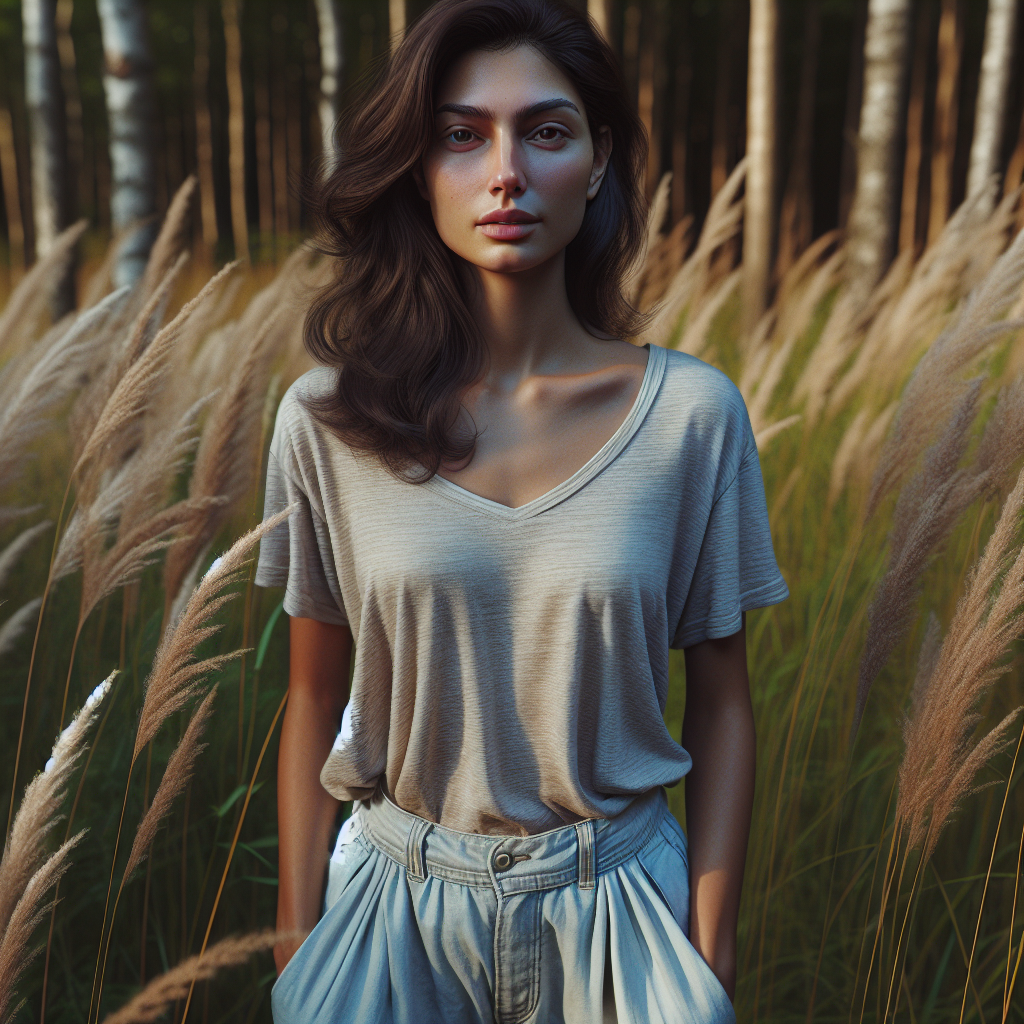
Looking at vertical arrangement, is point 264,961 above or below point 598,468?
below

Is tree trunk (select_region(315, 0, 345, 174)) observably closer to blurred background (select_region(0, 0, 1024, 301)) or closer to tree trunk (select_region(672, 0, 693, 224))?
blurred background (select_region(0, 0, 1024, 301))

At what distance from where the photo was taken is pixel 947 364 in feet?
4.54

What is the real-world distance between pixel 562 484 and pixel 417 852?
41 cm

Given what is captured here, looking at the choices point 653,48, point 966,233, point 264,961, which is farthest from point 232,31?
Result: point 264,961

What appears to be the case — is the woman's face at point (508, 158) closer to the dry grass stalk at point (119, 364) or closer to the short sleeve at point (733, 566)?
the short sleeve at point (733, 566)

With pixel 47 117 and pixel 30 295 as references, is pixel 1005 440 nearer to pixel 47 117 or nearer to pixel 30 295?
pixel 30 295

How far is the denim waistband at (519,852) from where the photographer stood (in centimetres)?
94

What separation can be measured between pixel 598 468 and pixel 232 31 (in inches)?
534

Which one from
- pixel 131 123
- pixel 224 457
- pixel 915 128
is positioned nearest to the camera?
pixel 224 457

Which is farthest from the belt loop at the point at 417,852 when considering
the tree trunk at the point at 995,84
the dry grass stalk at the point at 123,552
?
the tree trunk at the point at 995,84

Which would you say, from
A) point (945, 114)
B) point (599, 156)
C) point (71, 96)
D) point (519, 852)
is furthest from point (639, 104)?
point (519, 852)

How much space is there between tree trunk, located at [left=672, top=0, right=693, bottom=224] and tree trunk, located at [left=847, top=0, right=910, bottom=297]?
8.36 metres

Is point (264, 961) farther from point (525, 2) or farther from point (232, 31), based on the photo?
point (232, 31)

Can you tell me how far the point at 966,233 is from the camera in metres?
2.21
